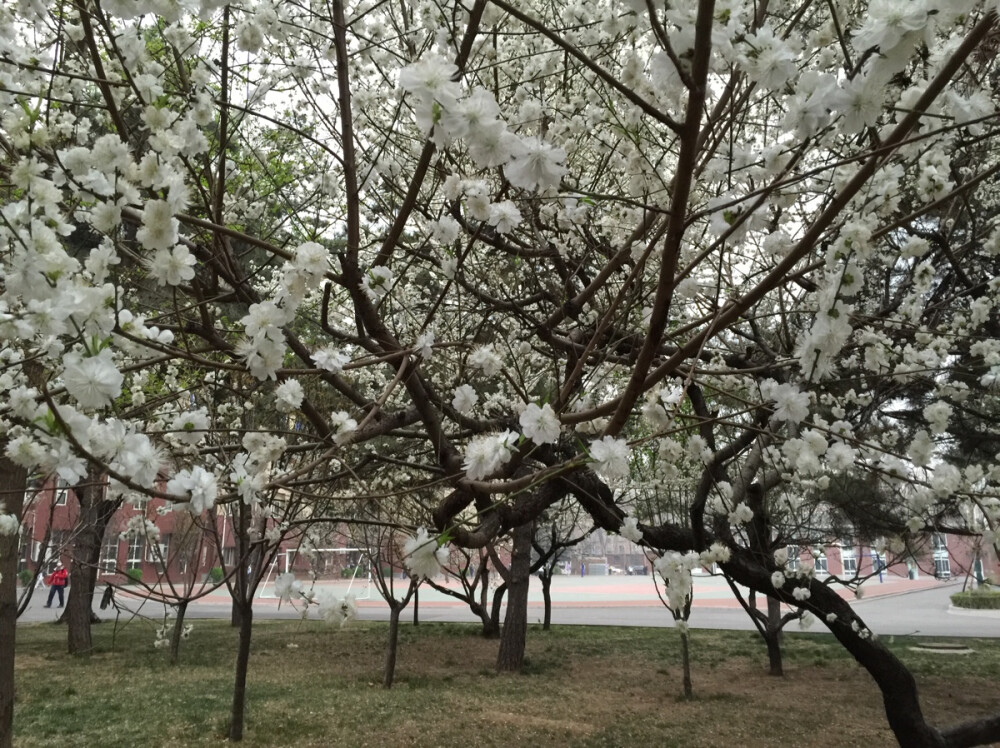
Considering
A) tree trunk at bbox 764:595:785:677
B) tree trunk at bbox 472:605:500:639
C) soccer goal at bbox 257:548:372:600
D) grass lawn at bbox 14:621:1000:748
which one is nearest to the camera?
soccer goal at bbox 257:548:372:600

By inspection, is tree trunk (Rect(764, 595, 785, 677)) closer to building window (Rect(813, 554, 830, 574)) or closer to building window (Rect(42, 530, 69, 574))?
building window (Rect(813, 554, 830, 574))

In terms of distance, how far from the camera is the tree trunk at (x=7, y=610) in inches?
178

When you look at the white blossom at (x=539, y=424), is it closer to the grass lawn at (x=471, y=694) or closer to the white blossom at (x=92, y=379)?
the white blossom at (x=92, y=379)

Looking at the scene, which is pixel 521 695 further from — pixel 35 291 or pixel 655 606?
pixel 655 606

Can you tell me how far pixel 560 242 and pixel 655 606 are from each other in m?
18.4

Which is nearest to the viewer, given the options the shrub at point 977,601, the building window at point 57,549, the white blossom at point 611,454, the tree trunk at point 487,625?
the white blossom at point 611,454

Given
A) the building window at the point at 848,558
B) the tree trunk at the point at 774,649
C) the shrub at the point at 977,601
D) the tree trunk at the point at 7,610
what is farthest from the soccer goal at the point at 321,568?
the shrub at the point at 977,601

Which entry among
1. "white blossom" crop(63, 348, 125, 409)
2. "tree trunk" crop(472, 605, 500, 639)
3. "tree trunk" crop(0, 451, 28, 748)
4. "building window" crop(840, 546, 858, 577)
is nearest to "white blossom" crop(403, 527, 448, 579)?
"white blossom" crop(63, 348, 125, 409)

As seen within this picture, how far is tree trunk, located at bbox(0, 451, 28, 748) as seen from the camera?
452 cm

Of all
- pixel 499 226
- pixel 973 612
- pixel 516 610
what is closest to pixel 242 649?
pixel 516 610

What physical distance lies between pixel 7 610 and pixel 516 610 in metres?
6.34

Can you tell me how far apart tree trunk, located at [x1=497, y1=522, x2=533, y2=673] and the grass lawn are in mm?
299

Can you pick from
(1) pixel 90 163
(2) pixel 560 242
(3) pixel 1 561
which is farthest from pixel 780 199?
(3) pixel 1 561

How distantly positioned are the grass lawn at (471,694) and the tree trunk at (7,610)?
1174 mm
